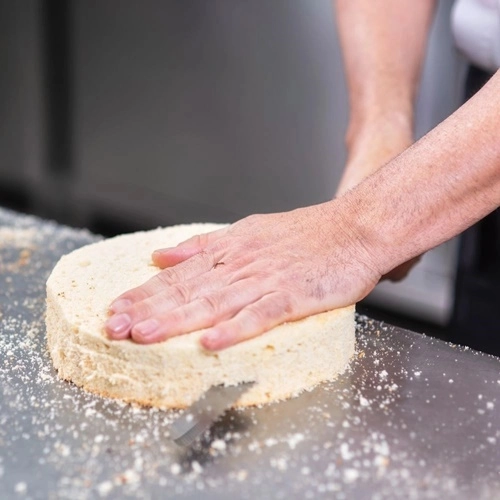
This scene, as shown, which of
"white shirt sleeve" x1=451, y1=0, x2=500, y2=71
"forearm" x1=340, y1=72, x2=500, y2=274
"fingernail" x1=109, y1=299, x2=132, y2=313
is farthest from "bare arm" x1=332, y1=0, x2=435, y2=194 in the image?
"fingernail" x1=109, y1=299, x2=132, y2=313

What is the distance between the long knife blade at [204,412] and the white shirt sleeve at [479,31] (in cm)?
89

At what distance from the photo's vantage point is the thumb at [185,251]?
121 centimetres

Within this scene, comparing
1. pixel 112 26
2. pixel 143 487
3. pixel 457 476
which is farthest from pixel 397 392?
pixel 112 26

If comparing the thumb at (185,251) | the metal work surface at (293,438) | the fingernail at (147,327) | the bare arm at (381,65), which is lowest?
the metal work surface at (293,438)

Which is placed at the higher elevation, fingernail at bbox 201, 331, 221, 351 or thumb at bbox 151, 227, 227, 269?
fingernail at bbox 201, 331, 221, 351

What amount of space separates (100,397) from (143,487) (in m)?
0.22

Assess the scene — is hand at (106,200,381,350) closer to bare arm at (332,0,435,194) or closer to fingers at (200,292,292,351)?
fingers at (200,292,292,351)

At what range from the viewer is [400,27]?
170 centimetres

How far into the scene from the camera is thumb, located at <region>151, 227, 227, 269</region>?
1.21 m

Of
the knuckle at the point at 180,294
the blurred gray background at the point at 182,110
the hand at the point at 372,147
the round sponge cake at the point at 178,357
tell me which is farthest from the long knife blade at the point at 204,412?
the blurred gray background at the point at 182,110

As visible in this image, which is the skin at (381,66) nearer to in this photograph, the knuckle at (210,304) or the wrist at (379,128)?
the wrist at (379,128)

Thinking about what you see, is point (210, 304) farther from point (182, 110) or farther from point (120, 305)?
point (182, 110)

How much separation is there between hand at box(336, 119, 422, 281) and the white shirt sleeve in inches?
7.9

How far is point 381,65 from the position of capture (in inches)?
65.3
